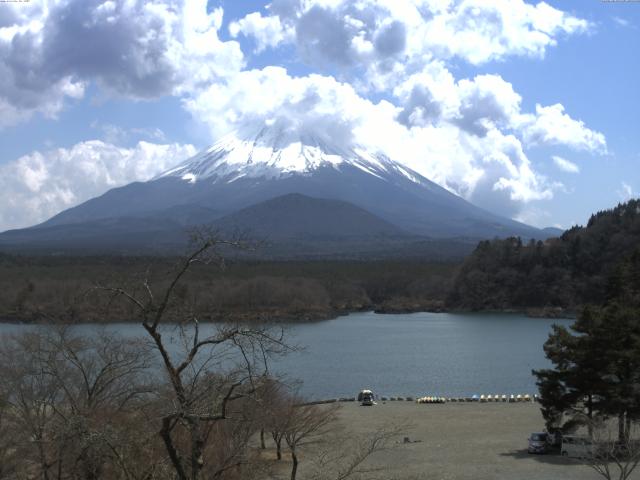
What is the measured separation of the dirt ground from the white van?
19cm

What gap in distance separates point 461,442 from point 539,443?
215 cm

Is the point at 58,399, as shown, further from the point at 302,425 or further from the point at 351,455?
the point at 351,455

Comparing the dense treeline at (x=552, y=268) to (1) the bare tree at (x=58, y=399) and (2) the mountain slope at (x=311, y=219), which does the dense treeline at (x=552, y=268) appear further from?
(2) the mountain slope at (x=311, y=219)

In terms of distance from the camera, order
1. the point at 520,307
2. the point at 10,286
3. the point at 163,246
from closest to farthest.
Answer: the point at 10,286, the point at 520,307, the point at 163,246

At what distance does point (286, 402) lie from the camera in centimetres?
1549

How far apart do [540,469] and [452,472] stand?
1.64 meters

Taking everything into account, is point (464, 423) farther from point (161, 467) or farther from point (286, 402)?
point (161, 467)

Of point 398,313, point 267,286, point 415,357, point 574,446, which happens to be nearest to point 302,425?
point 574,446

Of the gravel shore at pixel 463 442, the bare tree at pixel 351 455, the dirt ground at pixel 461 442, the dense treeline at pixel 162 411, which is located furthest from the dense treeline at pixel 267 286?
the dense treeline at pixel 162 411

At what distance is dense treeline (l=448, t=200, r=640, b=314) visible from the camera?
67250 millimetres

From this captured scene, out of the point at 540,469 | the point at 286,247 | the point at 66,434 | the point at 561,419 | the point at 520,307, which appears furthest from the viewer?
the point at 286,247

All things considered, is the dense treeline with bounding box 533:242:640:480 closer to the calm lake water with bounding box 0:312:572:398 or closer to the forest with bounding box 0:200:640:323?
the calm lake water with bounding box 0:312:572:398

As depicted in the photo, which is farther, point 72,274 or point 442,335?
point 72,274

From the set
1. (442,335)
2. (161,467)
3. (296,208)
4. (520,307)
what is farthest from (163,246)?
(161,467)
